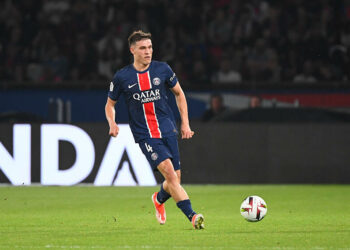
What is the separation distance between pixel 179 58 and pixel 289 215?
32.0 feet

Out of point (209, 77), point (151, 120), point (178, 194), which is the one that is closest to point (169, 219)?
point (178, 194)

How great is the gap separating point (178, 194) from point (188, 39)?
12.2 m

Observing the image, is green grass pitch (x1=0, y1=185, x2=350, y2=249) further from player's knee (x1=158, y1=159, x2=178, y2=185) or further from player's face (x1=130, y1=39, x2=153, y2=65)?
player's face (x1=130, y1=39, x2=153, y2=65)

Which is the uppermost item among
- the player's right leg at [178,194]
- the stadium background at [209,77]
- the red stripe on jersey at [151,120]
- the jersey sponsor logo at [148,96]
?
the jersey sponsor logo at [148,96]

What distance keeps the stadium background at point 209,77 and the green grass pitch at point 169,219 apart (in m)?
0.56

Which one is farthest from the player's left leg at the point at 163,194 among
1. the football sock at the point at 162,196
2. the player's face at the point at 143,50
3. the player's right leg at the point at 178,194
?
the player's face at the point at 143,50

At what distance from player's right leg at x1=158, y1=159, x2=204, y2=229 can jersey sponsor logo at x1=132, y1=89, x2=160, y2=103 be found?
664mm

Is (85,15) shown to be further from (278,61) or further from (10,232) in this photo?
(10,232)

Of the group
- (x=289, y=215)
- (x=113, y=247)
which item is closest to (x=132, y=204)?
(x=289, y=215)

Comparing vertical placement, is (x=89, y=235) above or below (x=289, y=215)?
above

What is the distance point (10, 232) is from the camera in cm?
929

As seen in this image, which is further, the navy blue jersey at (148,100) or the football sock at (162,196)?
the football sock at (162,196)

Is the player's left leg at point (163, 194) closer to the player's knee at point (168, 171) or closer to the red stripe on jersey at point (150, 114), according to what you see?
the player's knee at point (168, 171)

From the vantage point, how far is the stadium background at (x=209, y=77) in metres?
16.4
